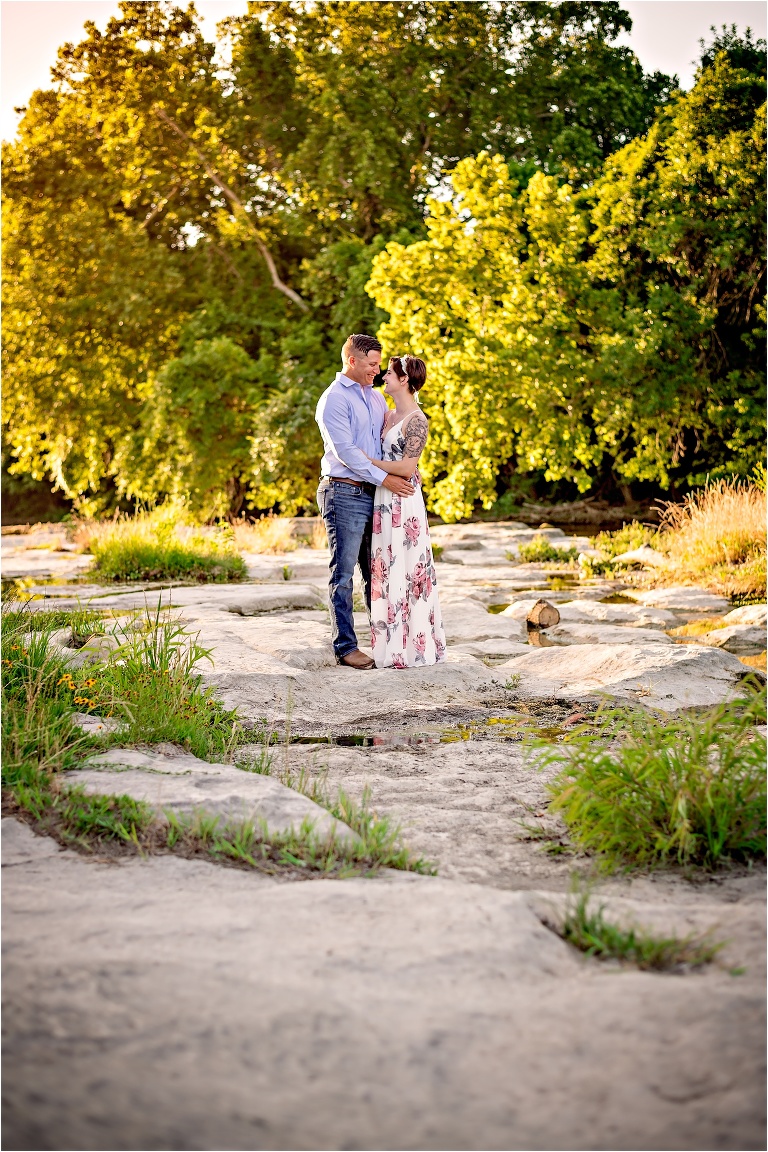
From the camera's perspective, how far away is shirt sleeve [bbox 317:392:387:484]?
644 centimetres

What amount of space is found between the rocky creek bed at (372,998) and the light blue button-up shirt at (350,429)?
2.85 m

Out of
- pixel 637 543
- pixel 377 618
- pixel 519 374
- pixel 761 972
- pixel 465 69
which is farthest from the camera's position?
pixel 465 69

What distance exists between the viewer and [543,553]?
14.8 m

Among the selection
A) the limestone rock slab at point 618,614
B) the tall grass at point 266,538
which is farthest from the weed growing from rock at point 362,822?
the tall grass at point 266,538

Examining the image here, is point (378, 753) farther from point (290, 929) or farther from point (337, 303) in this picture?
point (337, 303)

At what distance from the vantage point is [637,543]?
14.9 meters

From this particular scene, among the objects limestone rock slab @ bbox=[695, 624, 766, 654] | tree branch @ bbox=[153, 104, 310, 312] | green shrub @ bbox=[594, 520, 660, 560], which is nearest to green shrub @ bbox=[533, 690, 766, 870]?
limestone rock slab @ bbox=[695, 624, 766, 654]

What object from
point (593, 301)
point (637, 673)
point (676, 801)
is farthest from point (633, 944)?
point (593, 301)

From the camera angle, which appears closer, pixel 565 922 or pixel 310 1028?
pixel 310 1028

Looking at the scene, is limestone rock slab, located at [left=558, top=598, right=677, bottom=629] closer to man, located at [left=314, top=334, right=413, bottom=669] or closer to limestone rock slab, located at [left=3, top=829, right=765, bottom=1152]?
man, located at [left=314, top=334, right=413, bottom=669]

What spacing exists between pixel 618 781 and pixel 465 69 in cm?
2390

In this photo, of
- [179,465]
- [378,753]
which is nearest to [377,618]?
[378,753]

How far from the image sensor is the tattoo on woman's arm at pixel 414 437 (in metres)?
6.56

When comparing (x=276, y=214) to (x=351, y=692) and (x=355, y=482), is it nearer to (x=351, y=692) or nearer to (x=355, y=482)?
(x=355, y=482)
